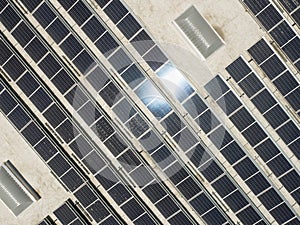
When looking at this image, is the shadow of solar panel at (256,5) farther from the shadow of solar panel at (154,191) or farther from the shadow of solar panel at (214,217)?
the shadow of solar panel at (214,217)

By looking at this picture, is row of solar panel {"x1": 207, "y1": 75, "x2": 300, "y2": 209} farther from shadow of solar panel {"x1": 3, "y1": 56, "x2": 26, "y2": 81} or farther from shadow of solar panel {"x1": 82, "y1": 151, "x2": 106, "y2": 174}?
shadow of solar panel {"x1": 3, "y1": 56, "x2": 26, "y2": 81}

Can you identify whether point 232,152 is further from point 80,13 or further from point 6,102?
point 6,102

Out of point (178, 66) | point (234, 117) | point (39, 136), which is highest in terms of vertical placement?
point (39, 136)

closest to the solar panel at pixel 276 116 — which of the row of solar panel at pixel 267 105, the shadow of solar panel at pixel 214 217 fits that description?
the row of solar panel at pixel 267 105

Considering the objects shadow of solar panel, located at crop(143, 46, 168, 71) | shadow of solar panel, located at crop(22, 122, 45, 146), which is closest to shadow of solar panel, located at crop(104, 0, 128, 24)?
shadow of solar panel, located at crop(143, 46, 168, 71)

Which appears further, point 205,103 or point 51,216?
point 51,216

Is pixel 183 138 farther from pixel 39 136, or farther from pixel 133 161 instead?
pixel 39 136

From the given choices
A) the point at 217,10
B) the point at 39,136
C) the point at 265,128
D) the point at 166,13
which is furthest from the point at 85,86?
the point at 265,128

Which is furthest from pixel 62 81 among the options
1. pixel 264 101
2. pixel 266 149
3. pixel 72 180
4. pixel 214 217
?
pixel 266 149
